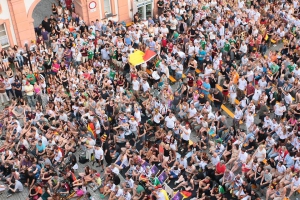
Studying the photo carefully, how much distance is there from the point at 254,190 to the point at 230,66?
8.05 metres

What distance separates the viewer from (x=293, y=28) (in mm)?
27125

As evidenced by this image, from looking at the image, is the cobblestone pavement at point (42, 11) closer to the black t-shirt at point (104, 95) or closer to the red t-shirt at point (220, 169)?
A: the black t-shirt at point (104, 95)

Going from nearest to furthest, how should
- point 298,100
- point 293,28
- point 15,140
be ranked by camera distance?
point 15,140 < point 298,100 < point 293,28

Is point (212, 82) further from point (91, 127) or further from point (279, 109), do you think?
point (91, 127)

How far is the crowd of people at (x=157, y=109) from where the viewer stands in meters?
17.9

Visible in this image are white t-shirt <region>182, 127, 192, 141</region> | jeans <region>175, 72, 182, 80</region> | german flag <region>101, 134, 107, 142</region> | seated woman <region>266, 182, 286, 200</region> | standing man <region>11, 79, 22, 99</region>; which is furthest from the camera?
jeans <region>175, 72, 182, 80</region>

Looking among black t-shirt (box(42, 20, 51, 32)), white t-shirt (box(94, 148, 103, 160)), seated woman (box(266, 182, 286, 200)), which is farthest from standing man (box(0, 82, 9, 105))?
seated woman (box(266, 182, 286, 200))

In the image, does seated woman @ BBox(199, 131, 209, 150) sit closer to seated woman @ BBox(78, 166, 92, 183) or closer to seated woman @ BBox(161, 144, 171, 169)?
seated woman @ BBox(161, 144, 171, 169)

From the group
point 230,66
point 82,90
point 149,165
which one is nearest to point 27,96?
point 82,90

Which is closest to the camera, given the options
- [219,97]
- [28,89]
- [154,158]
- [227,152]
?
[154,158]

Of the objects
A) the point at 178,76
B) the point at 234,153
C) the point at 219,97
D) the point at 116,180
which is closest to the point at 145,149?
the point at 116,180

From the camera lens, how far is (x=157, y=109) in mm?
20469

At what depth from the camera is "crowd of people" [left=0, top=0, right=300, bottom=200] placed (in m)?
17.9

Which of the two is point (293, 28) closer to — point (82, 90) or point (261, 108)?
point (261, 108)
